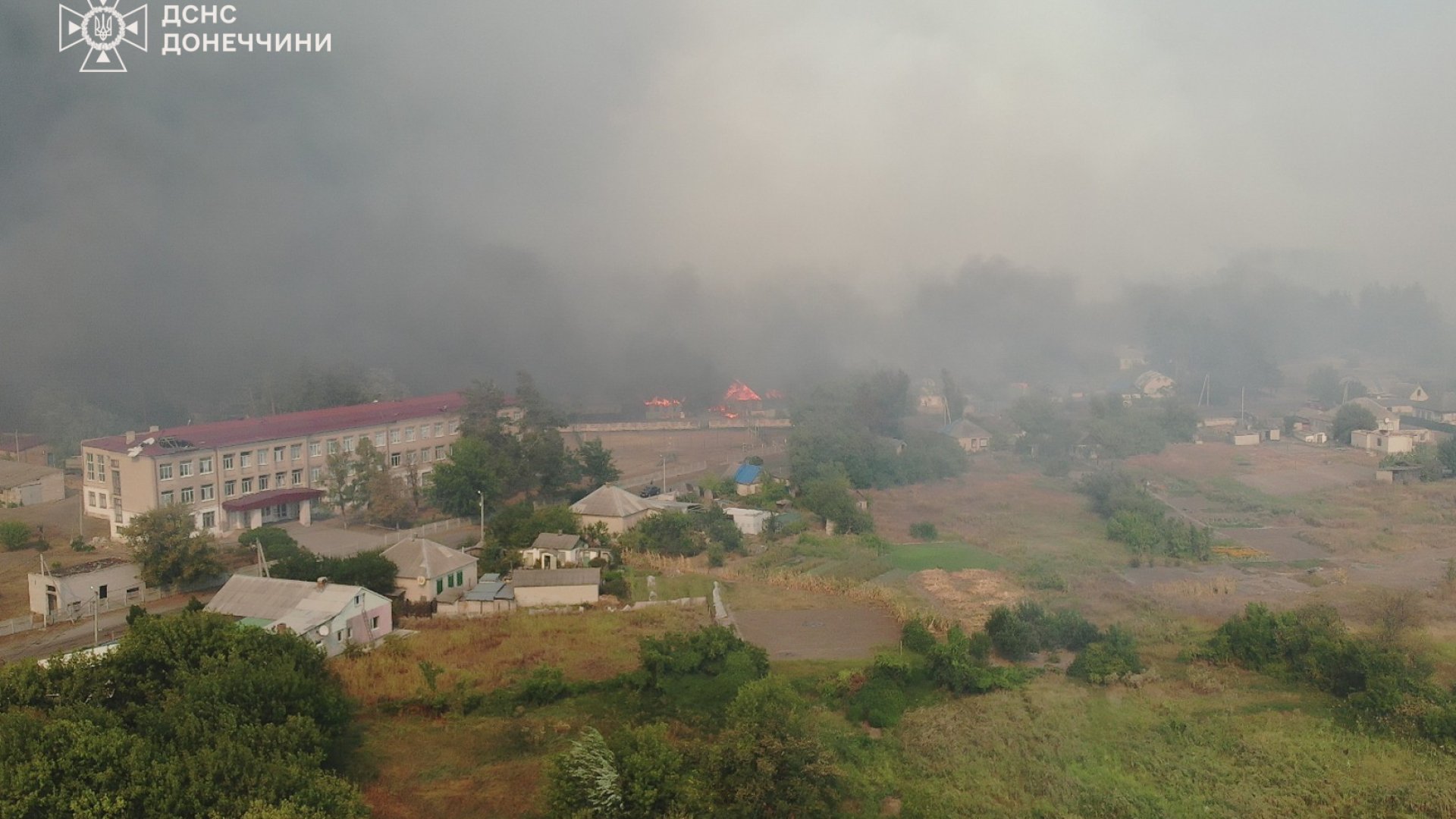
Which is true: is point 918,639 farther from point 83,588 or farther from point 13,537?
point 13,537

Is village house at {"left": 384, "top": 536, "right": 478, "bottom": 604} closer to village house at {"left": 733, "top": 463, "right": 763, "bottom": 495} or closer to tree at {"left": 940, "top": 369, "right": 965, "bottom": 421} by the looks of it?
village house at {"left": 733, "top": 463, "right": 763, "bottom": 495}

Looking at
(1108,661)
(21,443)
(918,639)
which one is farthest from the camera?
(21,443)

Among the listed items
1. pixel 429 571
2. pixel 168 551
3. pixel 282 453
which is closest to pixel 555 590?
pixel 429 571

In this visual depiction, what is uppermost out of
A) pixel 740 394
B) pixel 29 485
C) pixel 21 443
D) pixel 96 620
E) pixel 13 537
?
pixel 740 394

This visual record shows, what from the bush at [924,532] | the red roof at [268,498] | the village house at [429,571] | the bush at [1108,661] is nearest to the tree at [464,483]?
the red roof at [268,498]

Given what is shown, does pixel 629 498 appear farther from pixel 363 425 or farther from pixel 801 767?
pixel 801 767

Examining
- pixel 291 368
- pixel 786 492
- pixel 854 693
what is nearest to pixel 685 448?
pixel 786 492
